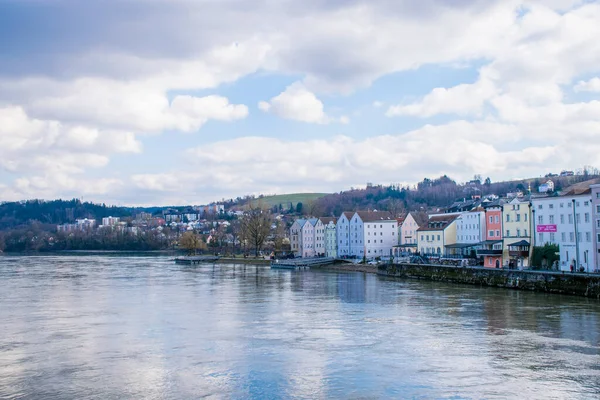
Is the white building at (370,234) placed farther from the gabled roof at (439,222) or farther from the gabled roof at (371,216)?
the gabled roof at (439,222)

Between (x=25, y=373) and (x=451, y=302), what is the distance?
25.9 meters

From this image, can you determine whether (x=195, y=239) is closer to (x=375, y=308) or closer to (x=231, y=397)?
(x=375, y=308)

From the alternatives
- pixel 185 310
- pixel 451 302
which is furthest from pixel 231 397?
pixel 451 302

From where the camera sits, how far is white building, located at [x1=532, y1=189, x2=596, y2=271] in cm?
4622

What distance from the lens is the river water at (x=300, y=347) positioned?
17.5 m

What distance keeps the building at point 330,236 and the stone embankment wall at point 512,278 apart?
3503 centimetres

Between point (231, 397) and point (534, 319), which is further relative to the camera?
point (534, 319)

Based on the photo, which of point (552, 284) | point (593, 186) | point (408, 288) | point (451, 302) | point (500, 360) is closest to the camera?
point (500, 360)

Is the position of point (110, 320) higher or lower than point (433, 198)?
lower

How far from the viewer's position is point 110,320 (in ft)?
98.7

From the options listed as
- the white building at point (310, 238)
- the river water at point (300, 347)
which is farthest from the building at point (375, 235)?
the river water at point (300, 347)

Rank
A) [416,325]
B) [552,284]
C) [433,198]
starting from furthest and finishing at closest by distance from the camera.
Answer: [433,198] → [552,284] → [416,325]

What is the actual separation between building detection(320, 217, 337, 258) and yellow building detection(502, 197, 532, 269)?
141 feet

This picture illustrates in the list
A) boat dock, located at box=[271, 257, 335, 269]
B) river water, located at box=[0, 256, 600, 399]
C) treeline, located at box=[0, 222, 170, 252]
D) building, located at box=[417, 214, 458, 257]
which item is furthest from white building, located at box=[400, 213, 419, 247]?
treeline, located at box=[0, 222, 170, 252]
